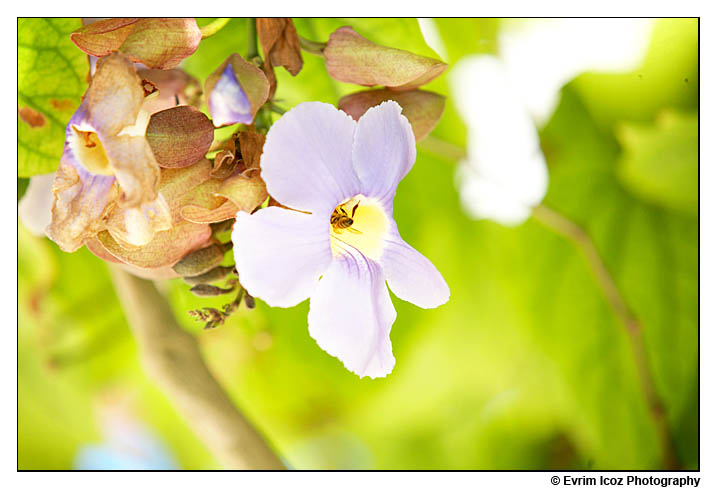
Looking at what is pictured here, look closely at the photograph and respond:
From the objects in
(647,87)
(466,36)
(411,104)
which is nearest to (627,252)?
(647,87)

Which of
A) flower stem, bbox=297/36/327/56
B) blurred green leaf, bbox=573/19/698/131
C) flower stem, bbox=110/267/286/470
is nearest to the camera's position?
flower stem, bbox=297/36/327/56

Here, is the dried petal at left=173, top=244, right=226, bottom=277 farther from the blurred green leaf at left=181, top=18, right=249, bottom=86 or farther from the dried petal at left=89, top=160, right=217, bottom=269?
the blurred green leaf at left=181, top=18, right=249, bottom=86

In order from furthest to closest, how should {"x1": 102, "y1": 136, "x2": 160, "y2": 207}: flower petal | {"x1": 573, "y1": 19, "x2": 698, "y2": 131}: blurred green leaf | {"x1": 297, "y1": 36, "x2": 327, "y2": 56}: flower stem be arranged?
{"x1": 573, "y1": 19, "x2": 698, "y2": 131}: blurred green leaf, {"x1": 297, "y1": 36, "x2": 327, "y2": 56}: flower stem, {"x1": 102, "y1": 136, "x2": 160, "y2": 207}: flower petal

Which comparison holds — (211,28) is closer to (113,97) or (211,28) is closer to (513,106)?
(113,97)

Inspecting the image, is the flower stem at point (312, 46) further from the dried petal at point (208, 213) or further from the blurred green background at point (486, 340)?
the blurred green background at point (486, 340)

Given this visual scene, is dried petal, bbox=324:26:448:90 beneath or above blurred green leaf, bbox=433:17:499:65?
above

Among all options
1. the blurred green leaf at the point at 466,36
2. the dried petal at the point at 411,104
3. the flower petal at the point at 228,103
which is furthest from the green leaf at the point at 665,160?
the flower petal at the point at 228,103

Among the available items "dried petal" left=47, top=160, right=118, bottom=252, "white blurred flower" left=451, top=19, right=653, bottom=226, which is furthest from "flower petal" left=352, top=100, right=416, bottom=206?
"white blurred flower" left=451, top=19, right=653, bottom=226
